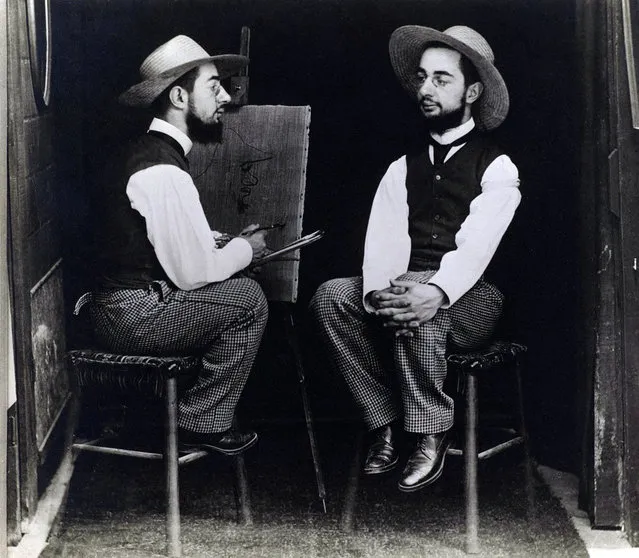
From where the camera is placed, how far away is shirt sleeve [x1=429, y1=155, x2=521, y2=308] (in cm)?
304

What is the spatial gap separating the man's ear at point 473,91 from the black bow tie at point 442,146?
0.09m

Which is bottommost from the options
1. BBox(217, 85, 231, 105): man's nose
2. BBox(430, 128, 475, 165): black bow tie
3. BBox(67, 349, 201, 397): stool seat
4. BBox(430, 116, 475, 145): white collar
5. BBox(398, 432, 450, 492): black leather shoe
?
BBox(398, 432, 450, 492): black leather shoe

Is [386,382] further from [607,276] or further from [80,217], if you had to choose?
[80,217]

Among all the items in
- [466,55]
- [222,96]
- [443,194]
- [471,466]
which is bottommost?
[471,466]

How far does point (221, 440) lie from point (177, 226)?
2.19 ft

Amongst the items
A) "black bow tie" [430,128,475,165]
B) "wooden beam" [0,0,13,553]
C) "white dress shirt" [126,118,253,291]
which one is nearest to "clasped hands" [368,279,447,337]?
"black bow tie" [430,128,475,165]

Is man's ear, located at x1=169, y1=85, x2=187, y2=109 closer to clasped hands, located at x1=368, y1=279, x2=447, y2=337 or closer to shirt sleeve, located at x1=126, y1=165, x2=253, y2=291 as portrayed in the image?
shirt sleeve, located at x1=126, y1=165, x2=253, y2=291

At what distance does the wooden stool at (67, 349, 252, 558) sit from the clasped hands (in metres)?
0.59

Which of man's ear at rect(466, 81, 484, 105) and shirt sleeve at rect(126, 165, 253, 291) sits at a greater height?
man's ear at rect(466, 81, 484, 105)

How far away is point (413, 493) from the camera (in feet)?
10.1

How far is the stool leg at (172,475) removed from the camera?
9.80 feet

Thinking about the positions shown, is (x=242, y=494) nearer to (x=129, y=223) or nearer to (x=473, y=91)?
(x=129, y=223)

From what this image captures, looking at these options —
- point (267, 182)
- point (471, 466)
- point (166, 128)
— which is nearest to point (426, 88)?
point (267, 182)

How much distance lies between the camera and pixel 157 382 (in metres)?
2.98
